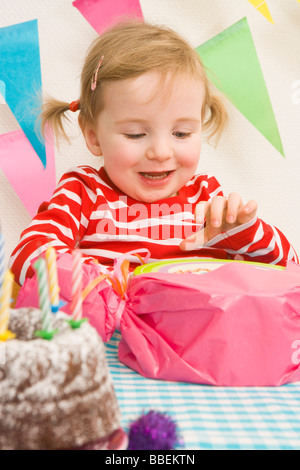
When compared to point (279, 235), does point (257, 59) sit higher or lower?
higher

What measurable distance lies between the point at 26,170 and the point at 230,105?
611 mm

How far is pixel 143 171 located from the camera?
1.16 metres

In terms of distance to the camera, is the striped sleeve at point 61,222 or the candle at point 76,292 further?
the striped sleeve at point 61,222

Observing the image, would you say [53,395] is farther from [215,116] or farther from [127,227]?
[215,116]

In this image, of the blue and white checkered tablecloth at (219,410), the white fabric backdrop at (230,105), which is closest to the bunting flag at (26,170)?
the white fabric backdrop at (230,105)

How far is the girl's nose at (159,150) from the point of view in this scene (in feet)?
3.61

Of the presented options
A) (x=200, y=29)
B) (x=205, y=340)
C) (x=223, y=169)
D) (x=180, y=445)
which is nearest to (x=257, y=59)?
(x=200, y=29)


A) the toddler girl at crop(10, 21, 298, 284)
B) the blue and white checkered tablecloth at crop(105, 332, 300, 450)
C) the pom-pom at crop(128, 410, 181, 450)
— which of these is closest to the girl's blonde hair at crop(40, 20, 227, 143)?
the toddler girl at crop(10, 21, 298, 284)

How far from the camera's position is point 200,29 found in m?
1.54

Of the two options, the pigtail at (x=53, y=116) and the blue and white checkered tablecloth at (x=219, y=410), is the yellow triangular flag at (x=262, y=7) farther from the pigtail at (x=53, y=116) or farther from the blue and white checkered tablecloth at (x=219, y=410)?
the blue and white checkered tablecloth at (x=219, y=410)

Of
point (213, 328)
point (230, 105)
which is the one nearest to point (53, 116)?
point (230, 105)

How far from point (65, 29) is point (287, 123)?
2.25 feet
